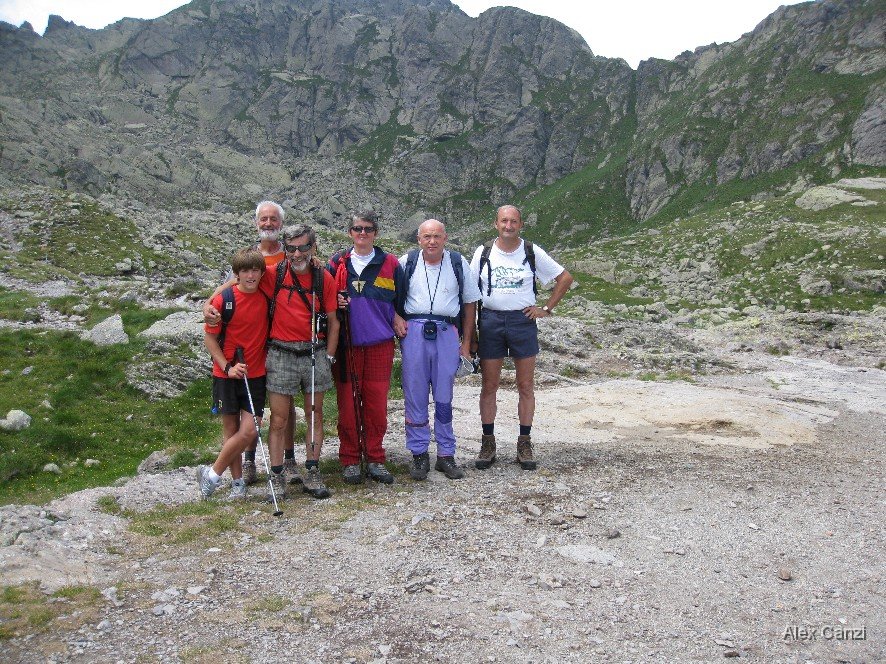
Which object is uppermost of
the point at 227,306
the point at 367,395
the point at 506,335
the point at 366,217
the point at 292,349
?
the point at 366,217

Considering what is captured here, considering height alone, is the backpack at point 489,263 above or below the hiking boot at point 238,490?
above

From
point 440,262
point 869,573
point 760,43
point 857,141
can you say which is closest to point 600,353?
point 440,262

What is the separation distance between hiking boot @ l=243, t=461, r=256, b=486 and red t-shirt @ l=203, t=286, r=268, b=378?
164 centimetres

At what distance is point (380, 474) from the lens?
27.8 ft

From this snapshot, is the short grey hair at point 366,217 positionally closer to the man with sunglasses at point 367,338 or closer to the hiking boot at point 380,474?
the man with sunglasses at point 367,338

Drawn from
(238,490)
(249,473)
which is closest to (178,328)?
(249,473)

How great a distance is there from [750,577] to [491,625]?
2.72 meters

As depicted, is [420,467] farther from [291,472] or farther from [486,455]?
[291,472]

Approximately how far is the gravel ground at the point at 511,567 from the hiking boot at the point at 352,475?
0.44 ft

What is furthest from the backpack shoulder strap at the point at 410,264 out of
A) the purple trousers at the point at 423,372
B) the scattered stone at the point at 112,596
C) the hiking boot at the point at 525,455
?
the scattered stone at the point at 112,596

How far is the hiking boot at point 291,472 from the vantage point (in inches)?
329

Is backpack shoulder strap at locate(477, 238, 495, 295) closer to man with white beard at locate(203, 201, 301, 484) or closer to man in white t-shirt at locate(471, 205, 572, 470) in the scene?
man in white t-shirt at locate(471, 205, 572, 470)

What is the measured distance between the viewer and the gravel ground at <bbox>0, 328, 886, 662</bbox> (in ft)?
14.9

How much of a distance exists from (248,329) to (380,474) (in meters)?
2.85
